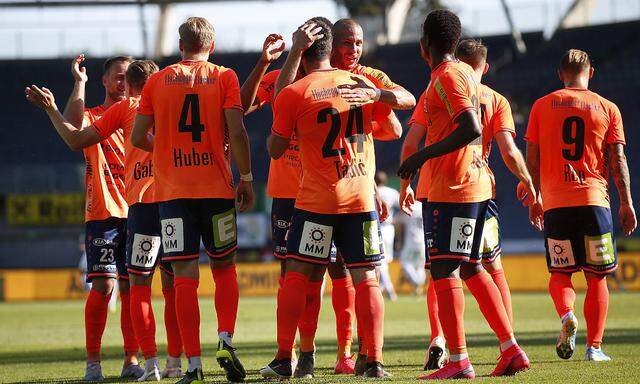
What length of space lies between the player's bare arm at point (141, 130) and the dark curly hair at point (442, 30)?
6.28ft

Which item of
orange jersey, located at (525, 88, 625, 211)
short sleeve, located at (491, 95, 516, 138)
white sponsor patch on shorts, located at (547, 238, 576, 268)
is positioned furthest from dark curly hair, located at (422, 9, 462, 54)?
white sponsor patch on shorts, located at (547, 238, 576, 268)

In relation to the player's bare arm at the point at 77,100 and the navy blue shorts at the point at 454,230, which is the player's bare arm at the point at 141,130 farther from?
the navy blue shorts at the point at 454,230

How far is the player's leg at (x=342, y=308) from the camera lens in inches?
324

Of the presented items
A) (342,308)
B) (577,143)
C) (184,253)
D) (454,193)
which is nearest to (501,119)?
(577,143)

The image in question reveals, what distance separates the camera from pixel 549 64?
37688mm

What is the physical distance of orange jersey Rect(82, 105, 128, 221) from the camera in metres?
8.58

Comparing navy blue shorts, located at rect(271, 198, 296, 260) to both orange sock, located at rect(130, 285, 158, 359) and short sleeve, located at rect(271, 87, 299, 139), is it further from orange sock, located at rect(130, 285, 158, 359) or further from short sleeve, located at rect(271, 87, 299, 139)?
short sleeve, located at rect(271, 87, 299, 139)

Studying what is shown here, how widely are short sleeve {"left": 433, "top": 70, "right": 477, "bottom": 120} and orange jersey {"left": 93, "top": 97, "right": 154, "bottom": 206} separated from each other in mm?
2277

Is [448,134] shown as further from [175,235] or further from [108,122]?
[108,122]

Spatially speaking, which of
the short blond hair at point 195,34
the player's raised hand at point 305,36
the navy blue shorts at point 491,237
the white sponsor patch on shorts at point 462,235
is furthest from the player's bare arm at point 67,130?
the navy blue shorts at point 491,237

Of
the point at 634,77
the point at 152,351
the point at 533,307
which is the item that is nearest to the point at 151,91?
the point at 152,351

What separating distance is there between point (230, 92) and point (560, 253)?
3236 millimetres

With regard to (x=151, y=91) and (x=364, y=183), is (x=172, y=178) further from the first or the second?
(x=364, y=183)

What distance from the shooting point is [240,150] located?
23.1 feet
